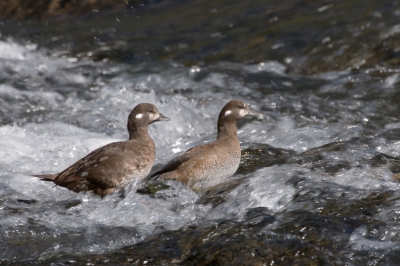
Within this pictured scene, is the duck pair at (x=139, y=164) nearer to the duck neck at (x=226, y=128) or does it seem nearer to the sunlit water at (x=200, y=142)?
the duck neck at (x=226, y=128)

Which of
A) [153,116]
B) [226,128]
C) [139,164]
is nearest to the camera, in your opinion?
[139,164]

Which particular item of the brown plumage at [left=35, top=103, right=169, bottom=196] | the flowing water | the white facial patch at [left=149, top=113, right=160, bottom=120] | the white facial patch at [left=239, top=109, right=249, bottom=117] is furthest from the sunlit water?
the white facial patch at [left=149, top=113, right=160, bottom=120]

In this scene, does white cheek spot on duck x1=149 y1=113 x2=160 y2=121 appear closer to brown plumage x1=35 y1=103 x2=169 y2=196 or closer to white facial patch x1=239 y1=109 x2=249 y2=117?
brown plumage x1=35 y1=103 x2=169 y2=196

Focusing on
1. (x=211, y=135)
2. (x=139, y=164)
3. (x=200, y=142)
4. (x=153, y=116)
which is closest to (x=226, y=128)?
(x=153, y=116)

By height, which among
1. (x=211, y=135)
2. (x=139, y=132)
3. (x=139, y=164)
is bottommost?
(x=211, y=135)

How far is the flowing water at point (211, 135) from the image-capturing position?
5.57 meters

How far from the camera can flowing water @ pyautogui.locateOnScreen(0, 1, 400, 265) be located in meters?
5.57

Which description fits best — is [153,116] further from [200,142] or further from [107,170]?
[200,142]

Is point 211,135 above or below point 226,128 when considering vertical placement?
below

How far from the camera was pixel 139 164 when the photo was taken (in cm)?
759

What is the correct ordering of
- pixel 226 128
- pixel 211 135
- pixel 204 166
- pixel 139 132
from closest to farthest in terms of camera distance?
pixel 204 166 → pixel 139 132 → pixel 226 128 → pixel 211 135

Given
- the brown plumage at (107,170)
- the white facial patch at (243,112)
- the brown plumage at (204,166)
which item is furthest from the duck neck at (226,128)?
the brown plumage at (107,170)

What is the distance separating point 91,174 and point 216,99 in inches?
191

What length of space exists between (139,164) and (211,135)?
124 inches
